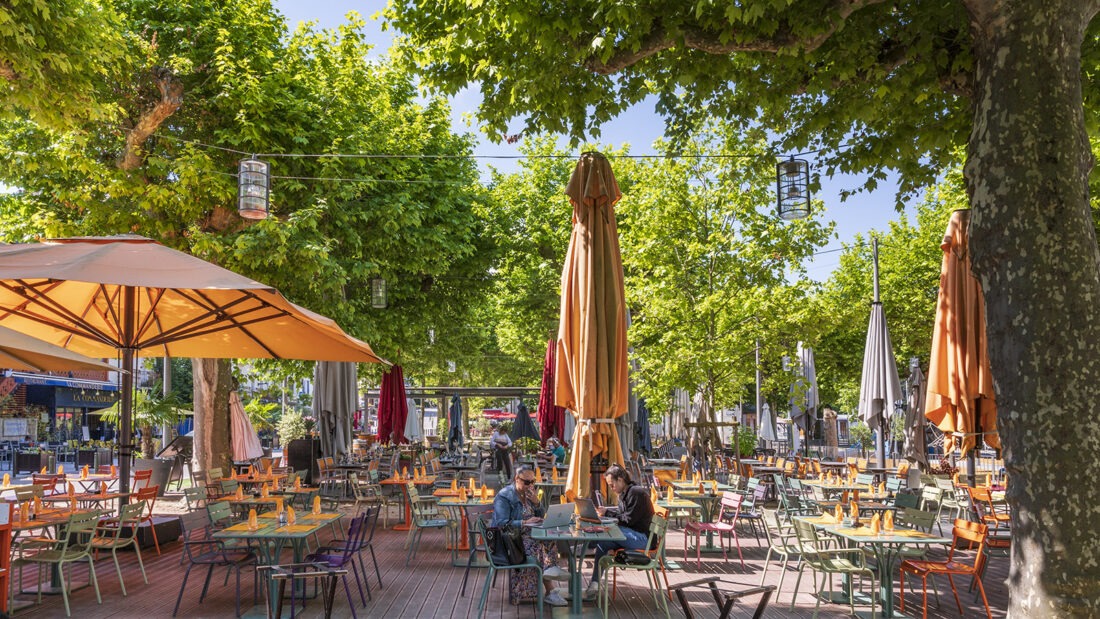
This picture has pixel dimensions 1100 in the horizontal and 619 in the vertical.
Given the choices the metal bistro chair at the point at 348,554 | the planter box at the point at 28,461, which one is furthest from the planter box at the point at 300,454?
the metal bistro chair at the point at 348,554

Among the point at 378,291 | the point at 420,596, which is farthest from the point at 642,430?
the point at 420,596

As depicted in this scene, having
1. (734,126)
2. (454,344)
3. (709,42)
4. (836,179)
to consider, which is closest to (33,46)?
(709,42)

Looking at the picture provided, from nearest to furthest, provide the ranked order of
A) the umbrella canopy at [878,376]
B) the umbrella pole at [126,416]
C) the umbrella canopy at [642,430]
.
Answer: the umbrella pole at [126,416]
the umbrella canopy at [878,376]
the umbrella canopy at [642,430]

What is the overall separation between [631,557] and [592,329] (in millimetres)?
2463

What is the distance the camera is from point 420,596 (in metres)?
8.25

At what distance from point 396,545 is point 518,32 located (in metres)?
7.99

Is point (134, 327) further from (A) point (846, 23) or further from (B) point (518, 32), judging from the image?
(A) point (846, 23)

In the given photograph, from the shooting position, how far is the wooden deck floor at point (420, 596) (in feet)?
24.9

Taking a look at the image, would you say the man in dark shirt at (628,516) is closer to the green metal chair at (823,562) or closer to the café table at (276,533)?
the green metal chair at (823,562)

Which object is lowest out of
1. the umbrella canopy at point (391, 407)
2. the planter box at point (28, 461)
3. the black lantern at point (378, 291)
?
the planter box at point (28, 461)

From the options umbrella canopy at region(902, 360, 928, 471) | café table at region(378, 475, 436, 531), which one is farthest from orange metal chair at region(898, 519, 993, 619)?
umbrella canopy at region(902, 360, 928, 471)

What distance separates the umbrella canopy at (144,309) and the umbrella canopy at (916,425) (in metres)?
11.7

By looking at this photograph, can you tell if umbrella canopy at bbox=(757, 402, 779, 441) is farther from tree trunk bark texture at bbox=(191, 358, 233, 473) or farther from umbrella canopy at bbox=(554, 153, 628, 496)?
umbrella canopy at bbox=(554, 153, 628, 496)

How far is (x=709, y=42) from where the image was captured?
643 cm
